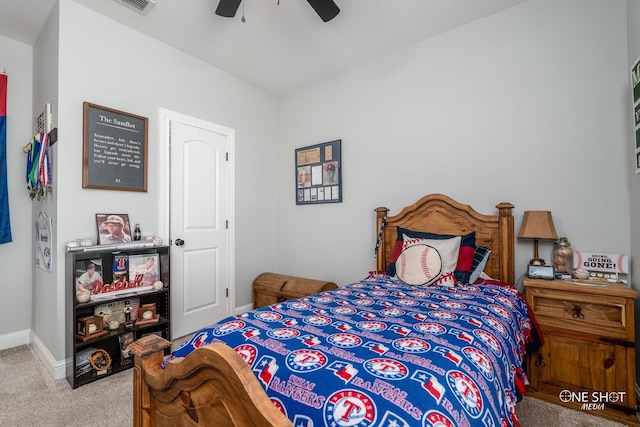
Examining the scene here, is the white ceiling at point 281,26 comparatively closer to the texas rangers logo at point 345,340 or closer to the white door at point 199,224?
the white door at point 199,224

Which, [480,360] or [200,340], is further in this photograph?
[200,340]

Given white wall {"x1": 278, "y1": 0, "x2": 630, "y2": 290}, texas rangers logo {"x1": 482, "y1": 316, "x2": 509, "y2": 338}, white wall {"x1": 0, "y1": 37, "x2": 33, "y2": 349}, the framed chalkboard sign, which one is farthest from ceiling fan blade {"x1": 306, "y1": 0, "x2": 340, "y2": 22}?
white wall {"x1": 0, "y1": 37, "x2": 33, "y2": 349}

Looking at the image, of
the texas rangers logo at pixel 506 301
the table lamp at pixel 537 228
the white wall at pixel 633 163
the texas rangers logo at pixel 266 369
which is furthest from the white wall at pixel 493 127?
the texas rangers logo at pixel 266 369

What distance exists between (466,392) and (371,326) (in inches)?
19.2

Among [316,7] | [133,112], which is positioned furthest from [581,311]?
[133,112]

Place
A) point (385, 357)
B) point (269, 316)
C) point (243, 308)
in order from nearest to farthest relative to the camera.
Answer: point (385, 357) < point (269, 316) < point (243, 308)

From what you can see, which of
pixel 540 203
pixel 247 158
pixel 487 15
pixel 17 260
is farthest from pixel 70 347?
pixel 487 15

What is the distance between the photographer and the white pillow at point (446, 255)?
2.18 m

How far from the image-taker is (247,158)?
3688 mm

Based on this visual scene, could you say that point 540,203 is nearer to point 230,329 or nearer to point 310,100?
point 230,329

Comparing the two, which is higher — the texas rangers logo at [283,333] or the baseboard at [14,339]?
the texas rangers logo at [283,333]

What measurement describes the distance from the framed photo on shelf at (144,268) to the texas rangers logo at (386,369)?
2.28 meters

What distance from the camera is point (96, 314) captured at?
233 cm

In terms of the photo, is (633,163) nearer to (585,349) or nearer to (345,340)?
(585,349)
